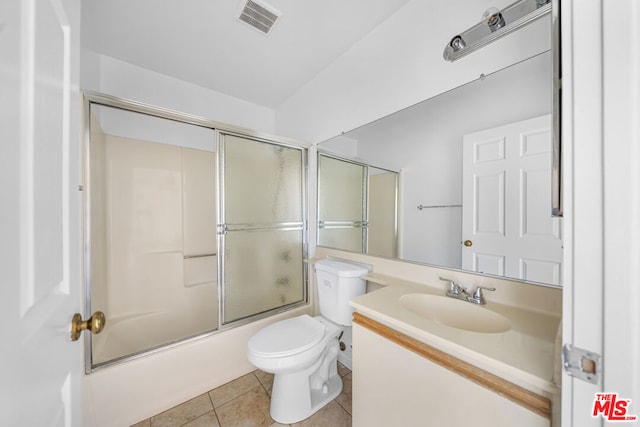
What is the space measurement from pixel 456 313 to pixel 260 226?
4.91ft

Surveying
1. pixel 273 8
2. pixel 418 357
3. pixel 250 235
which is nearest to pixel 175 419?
pixel 250 235

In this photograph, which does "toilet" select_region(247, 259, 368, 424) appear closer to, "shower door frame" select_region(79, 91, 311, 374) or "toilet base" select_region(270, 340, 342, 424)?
"toilet base" select_region(270, 340, 342, 424)

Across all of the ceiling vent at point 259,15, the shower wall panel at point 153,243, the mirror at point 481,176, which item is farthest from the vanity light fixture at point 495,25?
the shower wall panel at point 153,243

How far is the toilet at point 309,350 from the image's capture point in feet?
4.16

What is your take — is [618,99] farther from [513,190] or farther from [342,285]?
[342,285]

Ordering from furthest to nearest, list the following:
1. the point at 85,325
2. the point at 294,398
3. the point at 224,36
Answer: the point at 224,36, the point at 294,398, the point at 85,325

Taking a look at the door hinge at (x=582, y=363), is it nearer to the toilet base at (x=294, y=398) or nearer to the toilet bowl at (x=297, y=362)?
the toilet bowl at (x=297, y=362)

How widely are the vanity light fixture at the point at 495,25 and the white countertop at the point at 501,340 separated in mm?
1179

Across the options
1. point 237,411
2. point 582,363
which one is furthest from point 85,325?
point 237,411

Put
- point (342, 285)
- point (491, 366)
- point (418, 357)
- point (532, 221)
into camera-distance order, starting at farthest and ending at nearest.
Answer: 1. point (342, 285)
2. point (532, 221)
3. point (418, 357)
4. point (491, 366)

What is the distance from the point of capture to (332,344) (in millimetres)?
1581

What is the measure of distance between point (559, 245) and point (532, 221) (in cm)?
12

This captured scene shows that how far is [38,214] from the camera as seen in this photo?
16.6 inches

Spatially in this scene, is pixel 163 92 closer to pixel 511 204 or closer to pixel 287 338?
pixel 287 338
